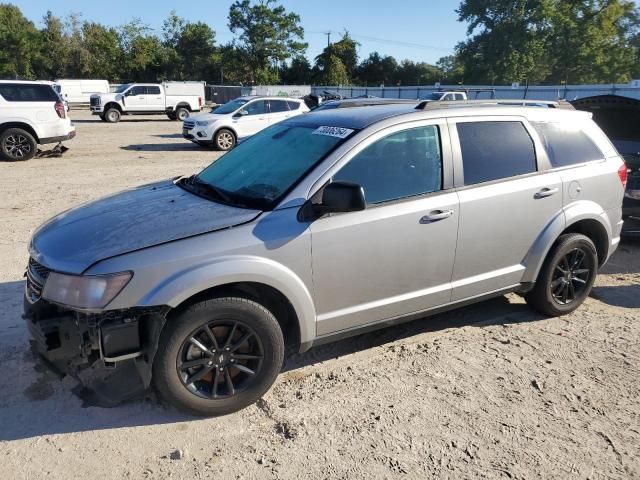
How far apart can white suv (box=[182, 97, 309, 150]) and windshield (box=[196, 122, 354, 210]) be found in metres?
12.0

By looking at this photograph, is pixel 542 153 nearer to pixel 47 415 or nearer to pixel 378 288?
pixel 378 288

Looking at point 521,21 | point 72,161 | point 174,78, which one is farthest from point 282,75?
point 72,161

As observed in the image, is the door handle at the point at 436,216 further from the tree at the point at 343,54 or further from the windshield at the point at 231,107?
the tree at the point at 343,54

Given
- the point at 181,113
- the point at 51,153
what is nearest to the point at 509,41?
the point at 181,113

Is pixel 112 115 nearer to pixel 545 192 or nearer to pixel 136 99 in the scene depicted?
pixel 136 99

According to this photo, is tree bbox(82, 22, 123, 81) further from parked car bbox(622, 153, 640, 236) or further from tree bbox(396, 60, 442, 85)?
parked car bbox(622, 153, 640, 236)

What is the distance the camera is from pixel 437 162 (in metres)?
3.72

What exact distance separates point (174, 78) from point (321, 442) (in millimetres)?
71546

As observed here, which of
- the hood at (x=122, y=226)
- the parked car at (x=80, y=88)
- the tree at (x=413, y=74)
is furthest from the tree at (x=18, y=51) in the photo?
the hood at (x=122, y=226)

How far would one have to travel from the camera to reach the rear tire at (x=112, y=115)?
27569 mm

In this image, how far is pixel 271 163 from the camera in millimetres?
3719

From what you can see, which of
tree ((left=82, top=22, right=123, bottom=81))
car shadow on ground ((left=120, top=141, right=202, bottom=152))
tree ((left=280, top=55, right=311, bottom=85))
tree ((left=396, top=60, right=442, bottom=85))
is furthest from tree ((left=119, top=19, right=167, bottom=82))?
car shadow on ground ((left=120, top=141, right=202, bottom=152))

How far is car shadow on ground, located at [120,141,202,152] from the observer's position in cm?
1617

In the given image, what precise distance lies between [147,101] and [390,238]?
28.2 m
